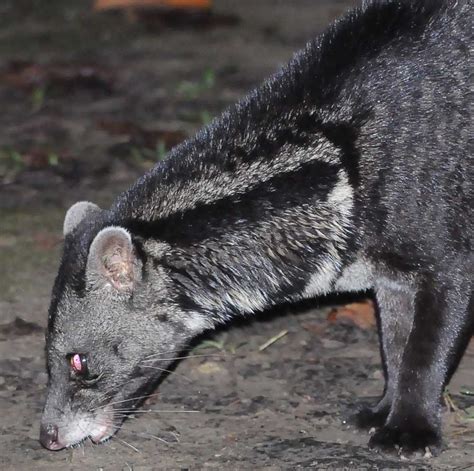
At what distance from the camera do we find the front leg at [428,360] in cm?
633

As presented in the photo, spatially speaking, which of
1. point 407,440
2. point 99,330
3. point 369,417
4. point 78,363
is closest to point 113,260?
point 99,330

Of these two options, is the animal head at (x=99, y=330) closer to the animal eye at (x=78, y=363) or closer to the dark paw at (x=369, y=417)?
the animal eye at (x=78, y=363)

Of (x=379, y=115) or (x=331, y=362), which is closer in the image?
(x=379, y=115)

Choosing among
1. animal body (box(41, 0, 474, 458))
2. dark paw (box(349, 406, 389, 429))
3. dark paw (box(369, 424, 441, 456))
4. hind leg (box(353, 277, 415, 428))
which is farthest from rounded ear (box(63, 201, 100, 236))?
dark paw (box(369, 424, 441, 456))

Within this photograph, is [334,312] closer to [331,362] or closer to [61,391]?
[331,362]

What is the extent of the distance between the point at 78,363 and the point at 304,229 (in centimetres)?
129

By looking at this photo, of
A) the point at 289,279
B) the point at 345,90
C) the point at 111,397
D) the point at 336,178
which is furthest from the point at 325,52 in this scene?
the point at 111,397

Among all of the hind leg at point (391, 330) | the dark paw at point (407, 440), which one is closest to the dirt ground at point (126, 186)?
the dark paw at point (407, 440)

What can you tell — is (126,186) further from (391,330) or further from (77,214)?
(391,330)

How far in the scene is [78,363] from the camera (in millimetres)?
6281

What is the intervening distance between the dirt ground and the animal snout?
76mm

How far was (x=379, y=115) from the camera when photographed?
253 inches

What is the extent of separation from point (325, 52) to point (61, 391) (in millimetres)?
2157

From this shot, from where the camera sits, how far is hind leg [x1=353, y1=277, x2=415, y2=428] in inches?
263
